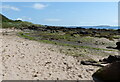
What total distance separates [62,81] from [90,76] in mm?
1966

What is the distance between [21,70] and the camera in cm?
1005

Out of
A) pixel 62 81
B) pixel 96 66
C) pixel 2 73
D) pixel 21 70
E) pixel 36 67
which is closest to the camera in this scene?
pixel 62 81

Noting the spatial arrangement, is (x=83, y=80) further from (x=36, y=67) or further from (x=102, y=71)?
(x=36, y=67)

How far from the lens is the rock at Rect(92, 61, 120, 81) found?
8.81 meters

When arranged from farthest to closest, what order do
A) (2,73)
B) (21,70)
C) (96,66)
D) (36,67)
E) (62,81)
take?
(96,66), (36,67), (21,70), (2,73), (62,81)

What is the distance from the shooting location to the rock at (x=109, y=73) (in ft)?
28.9

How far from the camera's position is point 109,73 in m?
9.09

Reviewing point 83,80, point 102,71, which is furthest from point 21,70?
point 102,71

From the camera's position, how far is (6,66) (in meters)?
10.6

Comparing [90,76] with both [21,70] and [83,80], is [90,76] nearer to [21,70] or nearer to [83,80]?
[83,80]

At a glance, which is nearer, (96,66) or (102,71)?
(102,71)

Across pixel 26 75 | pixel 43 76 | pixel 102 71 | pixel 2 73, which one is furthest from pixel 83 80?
pixel 2 73

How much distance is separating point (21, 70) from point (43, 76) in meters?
1.71

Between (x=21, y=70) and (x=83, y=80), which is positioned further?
(x=21, y=70)
